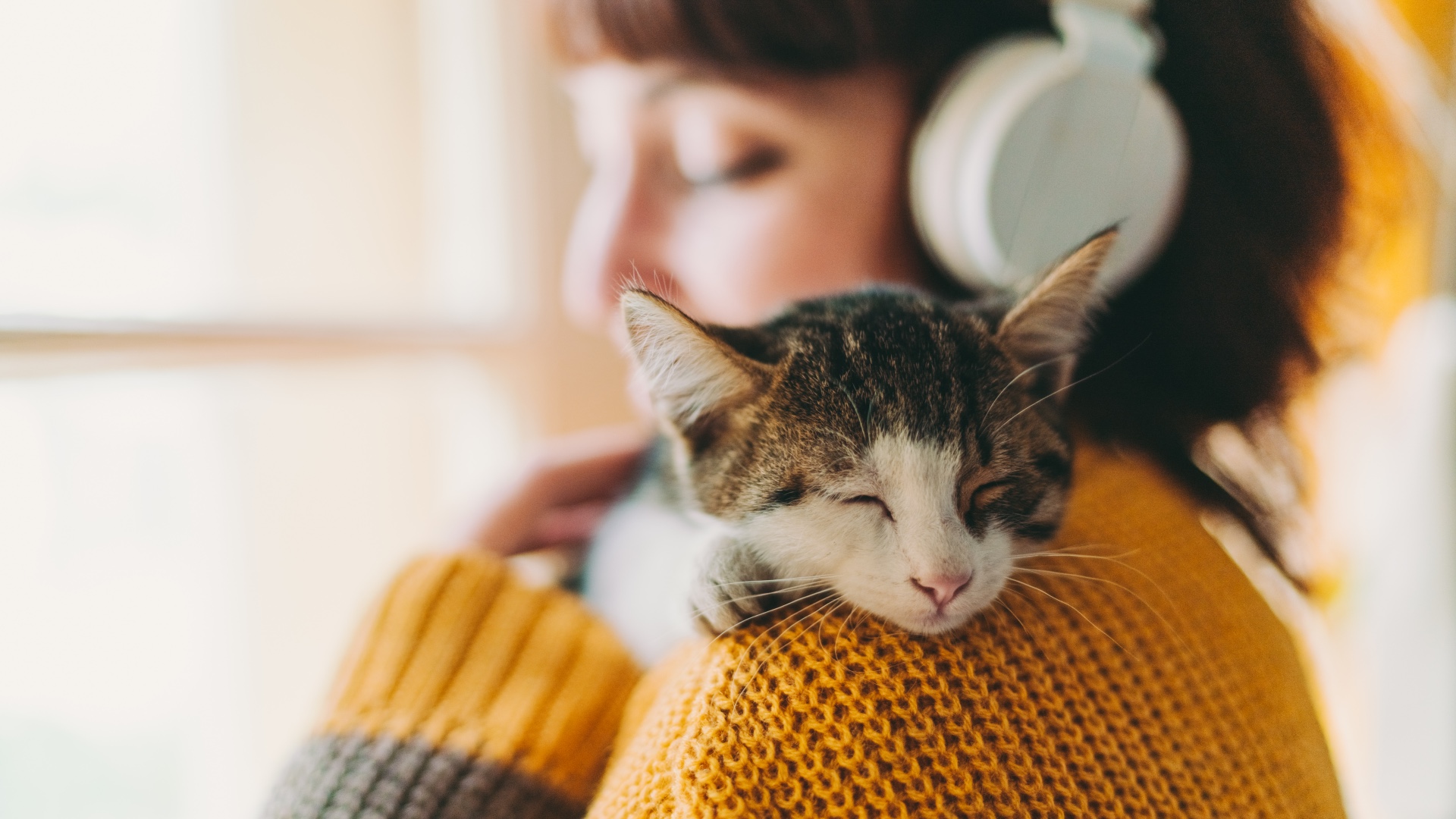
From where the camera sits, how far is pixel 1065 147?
64 centimetres

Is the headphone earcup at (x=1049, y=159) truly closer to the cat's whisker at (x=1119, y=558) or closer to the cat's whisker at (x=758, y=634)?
the cat's whisker at (x=1119, y=558)

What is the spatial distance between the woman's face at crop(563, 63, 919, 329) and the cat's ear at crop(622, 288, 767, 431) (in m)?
0.18

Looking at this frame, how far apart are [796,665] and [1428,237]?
174 cm

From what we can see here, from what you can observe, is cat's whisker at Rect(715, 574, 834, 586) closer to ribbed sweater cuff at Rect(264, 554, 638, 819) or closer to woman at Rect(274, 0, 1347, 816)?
woman at Rect(274, 0, 1347, 816)

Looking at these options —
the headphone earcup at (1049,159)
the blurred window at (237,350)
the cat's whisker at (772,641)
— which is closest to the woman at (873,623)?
the cat's whisker at (772,641)

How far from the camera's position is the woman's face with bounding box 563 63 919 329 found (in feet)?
2.62

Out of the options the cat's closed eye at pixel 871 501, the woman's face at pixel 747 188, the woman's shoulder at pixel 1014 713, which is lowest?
the woman's shoulder at pixel 1014 713

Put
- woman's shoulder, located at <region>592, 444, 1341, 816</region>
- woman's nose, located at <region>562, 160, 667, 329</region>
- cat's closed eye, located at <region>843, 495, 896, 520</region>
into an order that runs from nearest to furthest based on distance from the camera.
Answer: woman's shoulder, located at <region>592, 444, 1341, 816</region> < cat's closed eye, located at <region>843, 495, 896, 520</region> < woman's nose, located at <region>562, 160, 667, 329</region>

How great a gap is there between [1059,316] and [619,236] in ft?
1.65

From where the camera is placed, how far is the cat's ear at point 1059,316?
0.54 meters

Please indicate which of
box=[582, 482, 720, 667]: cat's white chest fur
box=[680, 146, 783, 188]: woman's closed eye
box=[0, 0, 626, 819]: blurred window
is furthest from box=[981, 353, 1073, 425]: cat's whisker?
box=[0, 0, 626, 819]: blurred window

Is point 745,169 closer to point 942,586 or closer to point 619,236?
point 619,236

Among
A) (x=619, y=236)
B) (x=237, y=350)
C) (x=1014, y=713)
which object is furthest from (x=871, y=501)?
(x=237, y=350)

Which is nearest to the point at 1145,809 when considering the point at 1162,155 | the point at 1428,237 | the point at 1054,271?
the point at 1054,271
